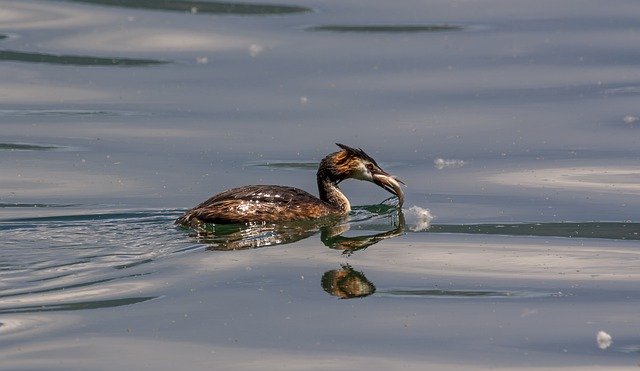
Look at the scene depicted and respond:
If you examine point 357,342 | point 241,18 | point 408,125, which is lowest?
point 357,342

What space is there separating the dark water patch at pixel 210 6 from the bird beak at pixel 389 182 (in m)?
6.43

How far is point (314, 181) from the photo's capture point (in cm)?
1277

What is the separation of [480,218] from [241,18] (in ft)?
23.9

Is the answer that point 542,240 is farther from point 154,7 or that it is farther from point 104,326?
point 154,7

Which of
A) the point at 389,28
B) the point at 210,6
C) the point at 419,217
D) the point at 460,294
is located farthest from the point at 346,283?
the point at 210,6

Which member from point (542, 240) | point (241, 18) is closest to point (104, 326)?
point (542, 240)

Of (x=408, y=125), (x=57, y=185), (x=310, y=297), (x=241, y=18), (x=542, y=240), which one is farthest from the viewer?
(x=241, y=18)

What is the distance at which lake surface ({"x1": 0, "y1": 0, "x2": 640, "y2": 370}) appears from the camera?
8.27 m

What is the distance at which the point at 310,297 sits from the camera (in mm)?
8992

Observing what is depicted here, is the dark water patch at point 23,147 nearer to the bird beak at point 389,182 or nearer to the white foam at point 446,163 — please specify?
the bird beak at point 389,182

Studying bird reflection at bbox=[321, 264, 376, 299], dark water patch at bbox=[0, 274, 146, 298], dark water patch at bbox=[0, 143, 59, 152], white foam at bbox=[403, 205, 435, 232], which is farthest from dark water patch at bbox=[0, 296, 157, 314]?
dark water patch at bbox=[0, 143, 59, 152]

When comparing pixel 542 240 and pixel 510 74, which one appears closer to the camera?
pixel 542 240

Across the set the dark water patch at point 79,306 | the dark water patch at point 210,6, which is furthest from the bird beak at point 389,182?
the dark water patch at point 210,6

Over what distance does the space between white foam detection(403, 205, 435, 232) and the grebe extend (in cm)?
17
